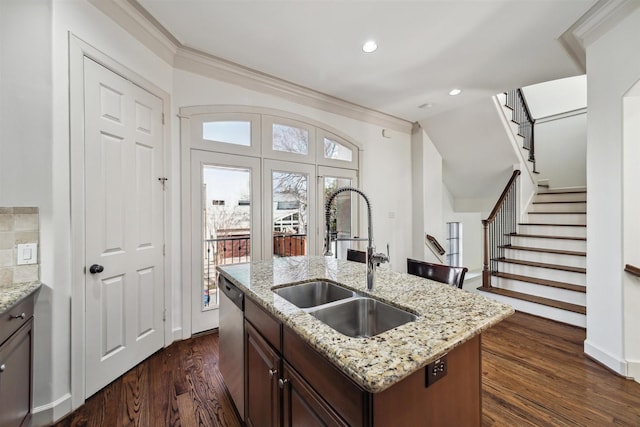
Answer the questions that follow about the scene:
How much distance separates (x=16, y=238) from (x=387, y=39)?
3181 millimetres

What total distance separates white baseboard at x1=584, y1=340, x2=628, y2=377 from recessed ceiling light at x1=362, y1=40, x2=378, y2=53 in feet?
11.1

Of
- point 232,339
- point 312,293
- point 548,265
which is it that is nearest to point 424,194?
point 548,265

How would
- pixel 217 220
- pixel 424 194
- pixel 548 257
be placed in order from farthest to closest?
pixel 424 194, pixel 548 257, pixel 217 220

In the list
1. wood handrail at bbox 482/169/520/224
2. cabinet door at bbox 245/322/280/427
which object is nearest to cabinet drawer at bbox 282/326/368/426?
cabinet door at bbox 245/322/280/427

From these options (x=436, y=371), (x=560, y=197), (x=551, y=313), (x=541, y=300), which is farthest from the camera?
(x=560, y=197)

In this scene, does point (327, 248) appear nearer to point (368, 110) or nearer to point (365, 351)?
point (365, 351)

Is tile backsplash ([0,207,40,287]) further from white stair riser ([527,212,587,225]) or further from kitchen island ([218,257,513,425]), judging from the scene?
white stair riser ([527,212,587,225])

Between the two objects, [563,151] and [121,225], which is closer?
[121,225]

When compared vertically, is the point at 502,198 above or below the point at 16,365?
above

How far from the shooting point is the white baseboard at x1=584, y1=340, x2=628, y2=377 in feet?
6.89

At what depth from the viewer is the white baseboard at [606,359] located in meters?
2.10

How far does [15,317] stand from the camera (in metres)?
1.35

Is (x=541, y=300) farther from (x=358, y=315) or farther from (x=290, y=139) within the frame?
(x=290, y=139)

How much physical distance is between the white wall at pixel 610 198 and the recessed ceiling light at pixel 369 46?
1.87 m
